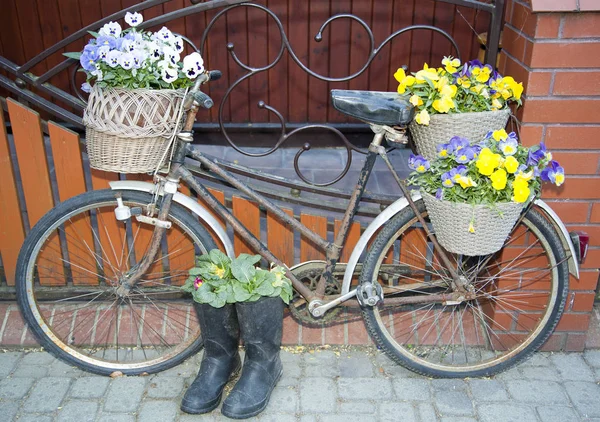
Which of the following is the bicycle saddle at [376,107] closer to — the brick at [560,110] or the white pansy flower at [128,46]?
the brick at [560,110]

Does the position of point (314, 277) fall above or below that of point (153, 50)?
below

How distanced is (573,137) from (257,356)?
1.77 meters

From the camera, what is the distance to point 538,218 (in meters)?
3.08

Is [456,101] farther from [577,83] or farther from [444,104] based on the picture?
[577,83]

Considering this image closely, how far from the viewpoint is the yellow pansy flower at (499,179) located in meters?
2.67

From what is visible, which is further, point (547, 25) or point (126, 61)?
point (547, 25)

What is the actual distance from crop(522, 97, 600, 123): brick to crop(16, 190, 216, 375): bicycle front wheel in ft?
5.20

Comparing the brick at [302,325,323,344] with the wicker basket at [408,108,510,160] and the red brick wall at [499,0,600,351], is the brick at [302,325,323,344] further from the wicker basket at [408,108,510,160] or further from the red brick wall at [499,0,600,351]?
the red brick wall at [499,0,600,351]

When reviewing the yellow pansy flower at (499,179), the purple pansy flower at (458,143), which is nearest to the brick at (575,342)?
the yellow pansy flower at (499,179)

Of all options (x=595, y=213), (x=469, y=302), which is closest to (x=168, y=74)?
(x=469, y=302)

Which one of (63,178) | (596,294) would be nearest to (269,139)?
(63,178)

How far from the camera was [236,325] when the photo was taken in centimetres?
315

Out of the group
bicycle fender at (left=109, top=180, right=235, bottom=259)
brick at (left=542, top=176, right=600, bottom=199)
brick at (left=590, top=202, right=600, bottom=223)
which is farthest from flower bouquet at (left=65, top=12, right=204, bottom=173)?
brick at (left=590, top=202, right=600, bottom=223)

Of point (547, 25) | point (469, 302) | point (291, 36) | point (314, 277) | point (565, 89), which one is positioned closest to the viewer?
point (547, 25)
